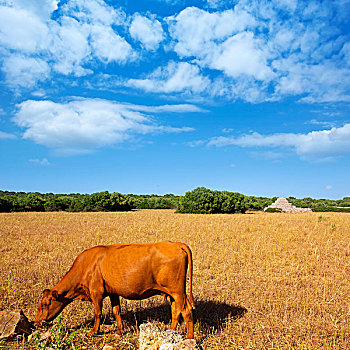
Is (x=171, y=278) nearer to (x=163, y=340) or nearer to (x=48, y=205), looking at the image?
(x=163, y=340)

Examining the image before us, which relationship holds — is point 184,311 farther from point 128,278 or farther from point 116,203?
point 116,203

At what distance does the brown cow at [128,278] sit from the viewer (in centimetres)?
485

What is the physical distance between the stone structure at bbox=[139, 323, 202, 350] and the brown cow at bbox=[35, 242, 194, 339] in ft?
2.32

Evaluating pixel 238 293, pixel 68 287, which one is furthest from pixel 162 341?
pixel 238 293

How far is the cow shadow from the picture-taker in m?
5.88

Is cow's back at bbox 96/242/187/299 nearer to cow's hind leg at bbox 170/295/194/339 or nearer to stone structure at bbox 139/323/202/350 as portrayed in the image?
cow's hind leg at bbox 170/295/194/339

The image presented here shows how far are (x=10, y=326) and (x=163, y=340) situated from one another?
9.32 feet

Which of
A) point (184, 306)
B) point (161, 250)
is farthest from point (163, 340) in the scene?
point (161, 250)

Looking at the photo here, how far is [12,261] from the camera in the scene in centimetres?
1033

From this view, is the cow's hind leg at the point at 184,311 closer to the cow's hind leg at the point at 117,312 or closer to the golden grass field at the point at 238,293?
the golden grass field at the point at 238,293

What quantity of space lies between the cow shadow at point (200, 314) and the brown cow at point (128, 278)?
0.83m

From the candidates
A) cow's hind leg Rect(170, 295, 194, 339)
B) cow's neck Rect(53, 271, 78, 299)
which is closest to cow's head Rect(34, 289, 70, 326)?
cow's neck Rect(53, 271, 78, 299)

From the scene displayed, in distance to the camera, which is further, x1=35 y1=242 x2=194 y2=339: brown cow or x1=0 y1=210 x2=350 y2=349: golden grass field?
x1=0 y1=210 x2=350 y2=349: golden grass field

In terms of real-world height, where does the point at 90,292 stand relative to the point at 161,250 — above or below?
below
